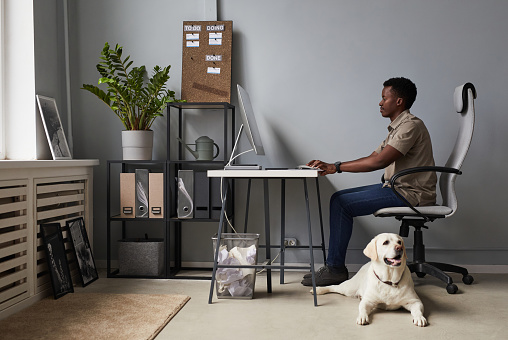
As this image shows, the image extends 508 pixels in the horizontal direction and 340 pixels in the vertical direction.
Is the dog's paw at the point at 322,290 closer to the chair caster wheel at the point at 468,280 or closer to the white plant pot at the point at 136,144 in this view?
the chair caster wheel at the point at 468,280

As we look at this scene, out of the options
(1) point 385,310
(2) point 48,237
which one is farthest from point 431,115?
(2) point 48,237

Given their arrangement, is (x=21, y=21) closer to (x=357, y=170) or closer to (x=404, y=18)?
(x=357, y=170)

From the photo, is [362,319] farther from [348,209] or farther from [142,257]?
[142,257]

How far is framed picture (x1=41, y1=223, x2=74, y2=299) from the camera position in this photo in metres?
3.08

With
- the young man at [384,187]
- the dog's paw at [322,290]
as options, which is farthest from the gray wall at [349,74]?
the dog's paw at [322,290]

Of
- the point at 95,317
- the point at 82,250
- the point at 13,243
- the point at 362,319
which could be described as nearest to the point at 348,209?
the point at 362,319

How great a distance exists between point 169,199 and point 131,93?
771 millimetres

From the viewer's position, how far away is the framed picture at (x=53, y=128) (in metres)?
3.44

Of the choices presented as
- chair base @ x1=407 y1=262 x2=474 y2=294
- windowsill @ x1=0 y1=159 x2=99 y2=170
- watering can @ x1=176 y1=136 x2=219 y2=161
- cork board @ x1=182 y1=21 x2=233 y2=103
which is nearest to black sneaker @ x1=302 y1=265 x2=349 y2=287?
chair base @ x1=407 y1=262 x2=474 y2=294

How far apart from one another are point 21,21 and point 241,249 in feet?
6.58

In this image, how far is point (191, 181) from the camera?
3.61m

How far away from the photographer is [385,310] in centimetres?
281

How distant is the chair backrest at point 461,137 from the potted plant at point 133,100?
6.12 feet

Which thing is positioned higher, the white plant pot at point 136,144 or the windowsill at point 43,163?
the white plant pot at point 136,144
